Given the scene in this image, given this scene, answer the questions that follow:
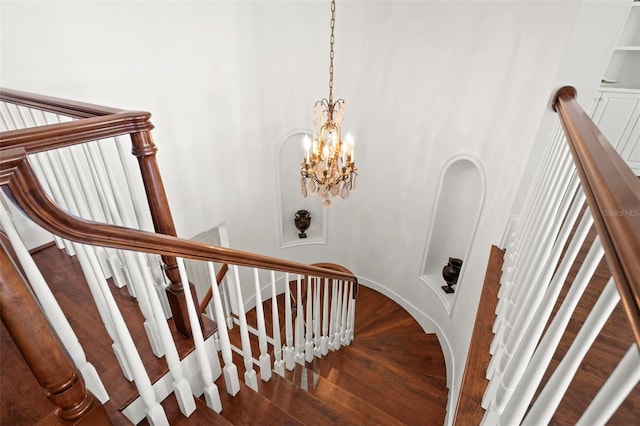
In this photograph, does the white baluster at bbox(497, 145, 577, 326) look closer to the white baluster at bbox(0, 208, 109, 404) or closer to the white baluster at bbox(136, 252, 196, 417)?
the white baluster at bbox(136, 252, 196, 417)

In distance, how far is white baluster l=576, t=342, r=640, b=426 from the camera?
488 millimetres

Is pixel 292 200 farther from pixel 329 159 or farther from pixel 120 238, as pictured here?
pixel 120 238

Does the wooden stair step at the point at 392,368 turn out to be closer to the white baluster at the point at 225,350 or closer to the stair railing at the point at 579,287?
the white baluster at the point at 225,350

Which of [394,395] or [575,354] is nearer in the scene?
[575,354]

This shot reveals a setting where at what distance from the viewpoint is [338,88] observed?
457 cm

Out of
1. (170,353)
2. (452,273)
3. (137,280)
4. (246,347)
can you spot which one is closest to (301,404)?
(246,347)

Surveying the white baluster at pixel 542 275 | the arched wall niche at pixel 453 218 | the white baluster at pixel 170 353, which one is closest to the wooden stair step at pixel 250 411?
the white baluster at pixel 170 353

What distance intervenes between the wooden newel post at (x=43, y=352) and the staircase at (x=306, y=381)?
0.94 ft

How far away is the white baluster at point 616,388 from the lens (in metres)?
0.49

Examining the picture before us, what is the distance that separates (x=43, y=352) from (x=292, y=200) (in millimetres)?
4926

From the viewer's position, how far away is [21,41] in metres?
2.27

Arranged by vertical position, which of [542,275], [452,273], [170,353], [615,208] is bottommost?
[452,273]

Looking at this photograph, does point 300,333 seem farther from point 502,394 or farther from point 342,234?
point 342,234

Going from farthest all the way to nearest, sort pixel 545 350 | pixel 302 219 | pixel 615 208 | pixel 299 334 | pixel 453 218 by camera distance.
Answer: pixel 302 219
pixel 453 218
pixel 299 334
pixel 545 350
pixel 615 208
